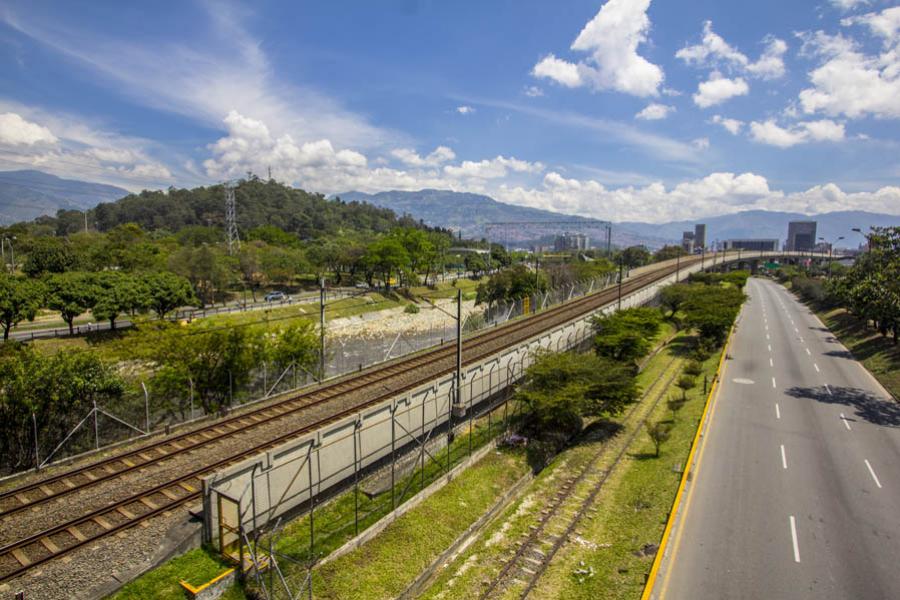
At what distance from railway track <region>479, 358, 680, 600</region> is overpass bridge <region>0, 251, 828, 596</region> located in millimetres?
4649

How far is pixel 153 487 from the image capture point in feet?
50.5

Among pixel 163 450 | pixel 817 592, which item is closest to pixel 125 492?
pixel 163 450

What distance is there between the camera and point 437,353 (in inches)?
1425

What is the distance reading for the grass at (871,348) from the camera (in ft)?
108

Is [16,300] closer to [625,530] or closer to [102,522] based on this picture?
[102,522]

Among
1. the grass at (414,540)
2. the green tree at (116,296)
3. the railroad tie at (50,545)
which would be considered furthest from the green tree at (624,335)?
the green tree at (116,296)

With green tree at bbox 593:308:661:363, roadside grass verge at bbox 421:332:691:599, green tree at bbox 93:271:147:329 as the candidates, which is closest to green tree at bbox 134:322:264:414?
roadside grass verge at bbox 421:332:691:599

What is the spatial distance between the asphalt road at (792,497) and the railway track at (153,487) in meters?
14.5

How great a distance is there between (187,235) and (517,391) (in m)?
111

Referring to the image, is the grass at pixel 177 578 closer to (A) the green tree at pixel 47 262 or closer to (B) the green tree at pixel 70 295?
(B) the green tree at pixel 70 295

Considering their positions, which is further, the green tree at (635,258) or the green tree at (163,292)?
the green tree at (635,258)

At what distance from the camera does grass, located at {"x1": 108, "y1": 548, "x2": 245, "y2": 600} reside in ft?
36.9

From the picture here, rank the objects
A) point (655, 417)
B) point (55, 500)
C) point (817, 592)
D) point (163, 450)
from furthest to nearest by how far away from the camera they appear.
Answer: point (655, 417) → point (163, 450) → point (55, 500) → point (817, 592)

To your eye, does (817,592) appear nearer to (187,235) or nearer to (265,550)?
(265,550)
